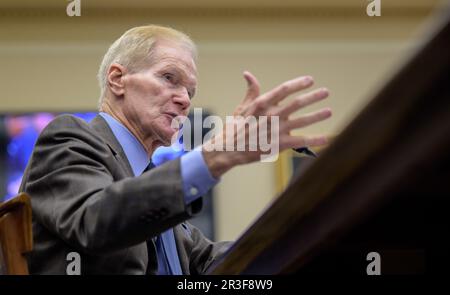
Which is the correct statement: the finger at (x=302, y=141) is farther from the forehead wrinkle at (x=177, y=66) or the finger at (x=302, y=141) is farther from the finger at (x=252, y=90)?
the forehead wrinkle at (x=177, y=66)

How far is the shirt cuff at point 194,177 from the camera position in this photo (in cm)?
84

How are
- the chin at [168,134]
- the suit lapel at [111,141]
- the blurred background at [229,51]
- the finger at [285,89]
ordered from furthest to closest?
the blurred background at [229,51]
the chin at [168,134]
the suit lapel at [111,141]
the finger at [285,89]

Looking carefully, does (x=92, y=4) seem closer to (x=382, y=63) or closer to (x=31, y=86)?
(x=31, y=86)

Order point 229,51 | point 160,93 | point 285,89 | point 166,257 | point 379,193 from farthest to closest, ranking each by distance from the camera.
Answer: point 229,51
point 160,93
point 166,257
point 285,89
point 379,193

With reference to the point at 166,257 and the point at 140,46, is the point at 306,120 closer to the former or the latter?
the point at 166,257

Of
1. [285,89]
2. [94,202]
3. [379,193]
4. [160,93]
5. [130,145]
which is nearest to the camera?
[379,193]

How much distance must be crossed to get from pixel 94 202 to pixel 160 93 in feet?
1.78

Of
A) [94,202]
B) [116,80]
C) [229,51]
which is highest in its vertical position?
[229,51]

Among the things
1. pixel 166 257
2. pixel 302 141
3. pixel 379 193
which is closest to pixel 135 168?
pixel 166 257

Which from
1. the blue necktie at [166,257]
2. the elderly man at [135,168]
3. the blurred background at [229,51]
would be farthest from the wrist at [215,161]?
the blurred background at [229,51]

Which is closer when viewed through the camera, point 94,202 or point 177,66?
point 94,202

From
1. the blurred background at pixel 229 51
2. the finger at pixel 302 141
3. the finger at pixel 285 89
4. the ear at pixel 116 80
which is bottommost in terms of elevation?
the finger at pixel 302 141

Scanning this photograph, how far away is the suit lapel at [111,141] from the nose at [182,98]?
0.22m

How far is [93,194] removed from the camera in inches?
36.7
